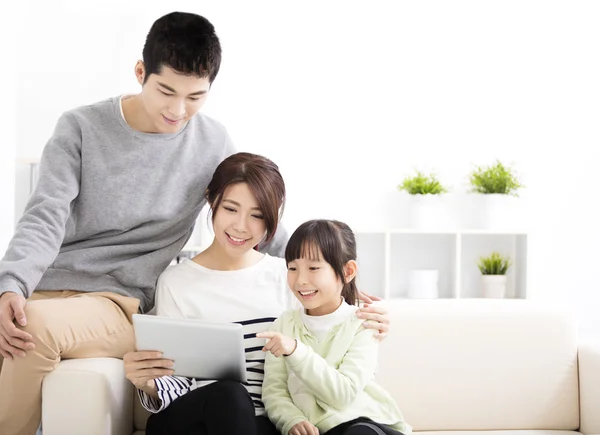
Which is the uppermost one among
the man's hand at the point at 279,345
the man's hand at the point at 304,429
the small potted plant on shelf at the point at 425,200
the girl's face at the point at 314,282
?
the small potted plant on shelf at the point at 425,200

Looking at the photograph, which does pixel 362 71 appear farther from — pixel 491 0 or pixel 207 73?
pixel 207 73

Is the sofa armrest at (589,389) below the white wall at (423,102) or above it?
below

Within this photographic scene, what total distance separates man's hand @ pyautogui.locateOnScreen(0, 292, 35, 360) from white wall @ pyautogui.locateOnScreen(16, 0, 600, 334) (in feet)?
A: 8.92

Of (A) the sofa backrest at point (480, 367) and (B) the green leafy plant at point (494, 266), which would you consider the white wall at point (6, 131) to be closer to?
(A) the sofa backrest at point (480, 367)

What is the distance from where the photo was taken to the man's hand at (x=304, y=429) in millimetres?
1638

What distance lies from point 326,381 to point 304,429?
116mm

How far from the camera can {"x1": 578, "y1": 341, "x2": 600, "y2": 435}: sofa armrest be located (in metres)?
2.06

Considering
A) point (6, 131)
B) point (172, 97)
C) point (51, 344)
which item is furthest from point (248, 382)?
point (6, 131)

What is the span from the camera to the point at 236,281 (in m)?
1.95

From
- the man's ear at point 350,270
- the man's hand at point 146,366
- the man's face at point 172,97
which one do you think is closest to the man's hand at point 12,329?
the man's hand at point 146,366

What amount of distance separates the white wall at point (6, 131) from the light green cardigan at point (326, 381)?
179cm

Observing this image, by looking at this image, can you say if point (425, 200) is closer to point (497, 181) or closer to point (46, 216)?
point (497, 181)

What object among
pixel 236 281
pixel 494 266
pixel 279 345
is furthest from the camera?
pixel 494 266

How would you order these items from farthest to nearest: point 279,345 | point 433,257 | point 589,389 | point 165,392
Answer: point 433,257, point 589,389, point 165,392, point 279,345
